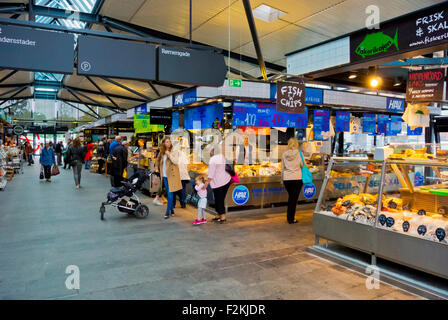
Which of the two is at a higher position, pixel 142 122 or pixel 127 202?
pixel 142 122

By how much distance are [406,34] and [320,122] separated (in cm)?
468

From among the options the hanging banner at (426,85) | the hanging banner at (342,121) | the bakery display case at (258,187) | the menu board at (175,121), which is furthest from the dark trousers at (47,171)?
the hanging banner at (426,85)

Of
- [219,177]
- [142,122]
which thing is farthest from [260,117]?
[142,122]

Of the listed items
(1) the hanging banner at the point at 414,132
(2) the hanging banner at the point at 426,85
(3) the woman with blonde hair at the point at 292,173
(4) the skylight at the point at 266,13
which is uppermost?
(4) the skylight at the point at 266,13

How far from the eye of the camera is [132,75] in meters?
5.20

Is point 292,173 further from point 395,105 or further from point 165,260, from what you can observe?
point 395,105

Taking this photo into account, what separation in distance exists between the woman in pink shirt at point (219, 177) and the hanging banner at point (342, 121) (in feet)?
15.7

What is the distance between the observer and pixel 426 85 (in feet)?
22.5

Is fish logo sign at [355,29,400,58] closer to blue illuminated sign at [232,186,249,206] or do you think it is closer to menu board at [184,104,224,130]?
menu board at [184,104,224,130]

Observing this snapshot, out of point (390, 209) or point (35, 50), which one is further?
point (35, 50)

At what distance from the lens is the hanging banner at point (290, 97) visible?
21.6ft

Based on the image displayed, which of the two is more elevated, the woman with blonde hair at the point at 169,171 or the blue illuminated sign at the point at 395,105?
the blue illuminated sign at the point at 395,105

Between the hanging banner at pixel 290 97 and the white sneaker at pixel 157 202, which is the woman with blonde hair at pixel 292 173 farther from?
the white sneaker at pixel 157 202
